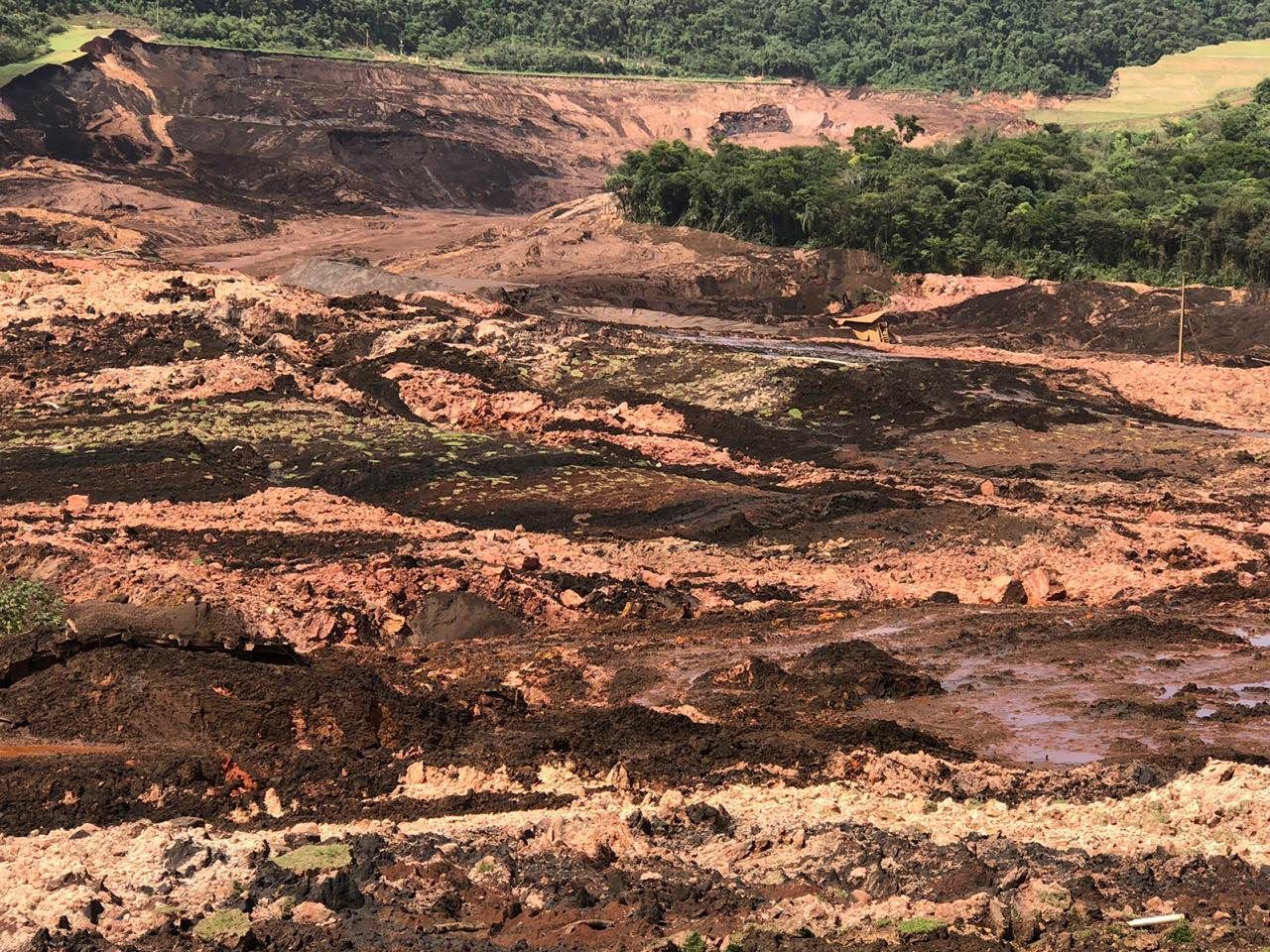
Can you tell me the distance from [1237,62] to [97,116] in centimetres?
5598

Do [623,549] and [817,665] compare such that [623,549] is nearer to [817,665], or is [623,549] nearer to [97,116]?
[817,665]

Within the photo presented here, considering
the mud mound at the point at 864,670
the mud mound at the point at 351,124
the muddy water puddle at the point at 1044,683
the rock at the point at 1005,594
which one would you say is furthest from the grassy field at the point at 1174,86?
the mud mound at the point at 864,670

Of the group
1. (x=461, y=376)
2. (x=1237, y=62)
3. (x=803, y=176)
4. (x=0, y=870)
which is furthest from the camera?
(x=1237, y=62)

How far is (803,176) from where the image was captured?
45344 millimetres

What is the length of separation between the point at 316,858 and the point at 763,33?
84.4 meters

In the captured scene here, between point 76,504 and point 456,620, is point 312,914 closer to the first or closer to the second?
point 456,620

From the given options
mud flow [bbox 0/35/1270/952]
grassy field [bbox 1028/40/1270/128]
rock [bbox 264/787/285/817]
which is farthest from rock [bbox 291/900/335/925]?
grassy field [bbox 1028/40/1270/128]

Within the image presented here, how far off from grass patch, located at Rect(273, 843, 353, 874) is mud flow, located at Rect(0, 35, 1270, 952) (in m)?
0.05

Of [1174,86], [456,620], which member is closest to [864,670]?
[456,620]

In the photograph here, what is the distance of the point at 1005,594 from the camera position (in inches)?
667

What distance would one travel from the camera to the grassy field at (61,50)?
57.5m

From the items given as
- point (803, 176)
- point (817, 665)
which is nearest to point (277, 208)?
point (803, 176)

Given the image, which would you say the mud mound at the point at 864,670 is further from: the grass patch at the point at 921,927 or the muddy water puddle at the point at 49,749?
the muddy water puddle at the point at 49,749

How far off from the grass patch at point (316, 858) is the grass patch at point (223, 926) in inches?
24.6
